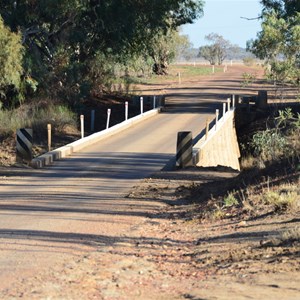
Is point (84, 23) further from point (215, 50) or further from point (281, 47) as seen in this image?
point (215, 50)

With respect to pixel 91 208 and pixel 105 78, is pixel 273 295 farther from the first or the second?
pixel 105 78

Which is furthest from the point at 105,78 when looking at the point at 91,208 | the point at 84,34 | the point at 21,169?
the point at 91,208

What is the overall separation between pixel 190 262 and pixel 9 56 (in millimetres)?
21115

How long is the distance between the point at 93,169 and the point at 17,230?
847cm

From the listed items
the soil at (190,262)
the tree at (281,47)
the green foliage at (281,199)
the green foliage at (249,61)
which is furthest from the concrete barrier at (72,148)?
the green foliage at (249,61)

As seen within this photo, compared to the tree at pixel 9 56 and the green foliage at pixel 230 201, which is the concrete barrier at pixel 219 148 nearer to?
the green foliage at pixel 230 201

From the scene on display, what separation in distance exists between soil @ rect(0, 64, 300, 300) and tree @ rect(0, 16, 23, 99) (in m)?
17.3

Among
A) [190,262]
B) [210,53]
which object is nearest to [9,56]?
[190,262]

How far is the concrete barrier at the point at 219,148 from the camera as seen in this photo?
22.0 meters

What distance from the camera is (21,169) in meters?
18.8

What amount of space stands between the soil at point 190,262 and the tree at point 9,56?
17345 millimetres

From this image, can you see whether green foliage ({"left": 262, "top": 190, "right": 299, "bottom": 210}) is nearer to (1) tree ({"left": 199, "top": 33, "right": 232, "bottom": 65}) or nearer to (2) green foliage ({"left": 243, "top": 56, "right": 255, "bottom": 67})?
(2) green foliage ({"left": 243, "top": 56, "right": 255, "bottom": 67})

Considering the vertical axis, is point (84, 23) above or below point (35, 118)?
above

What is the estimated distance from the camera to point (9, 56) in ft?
90.8
